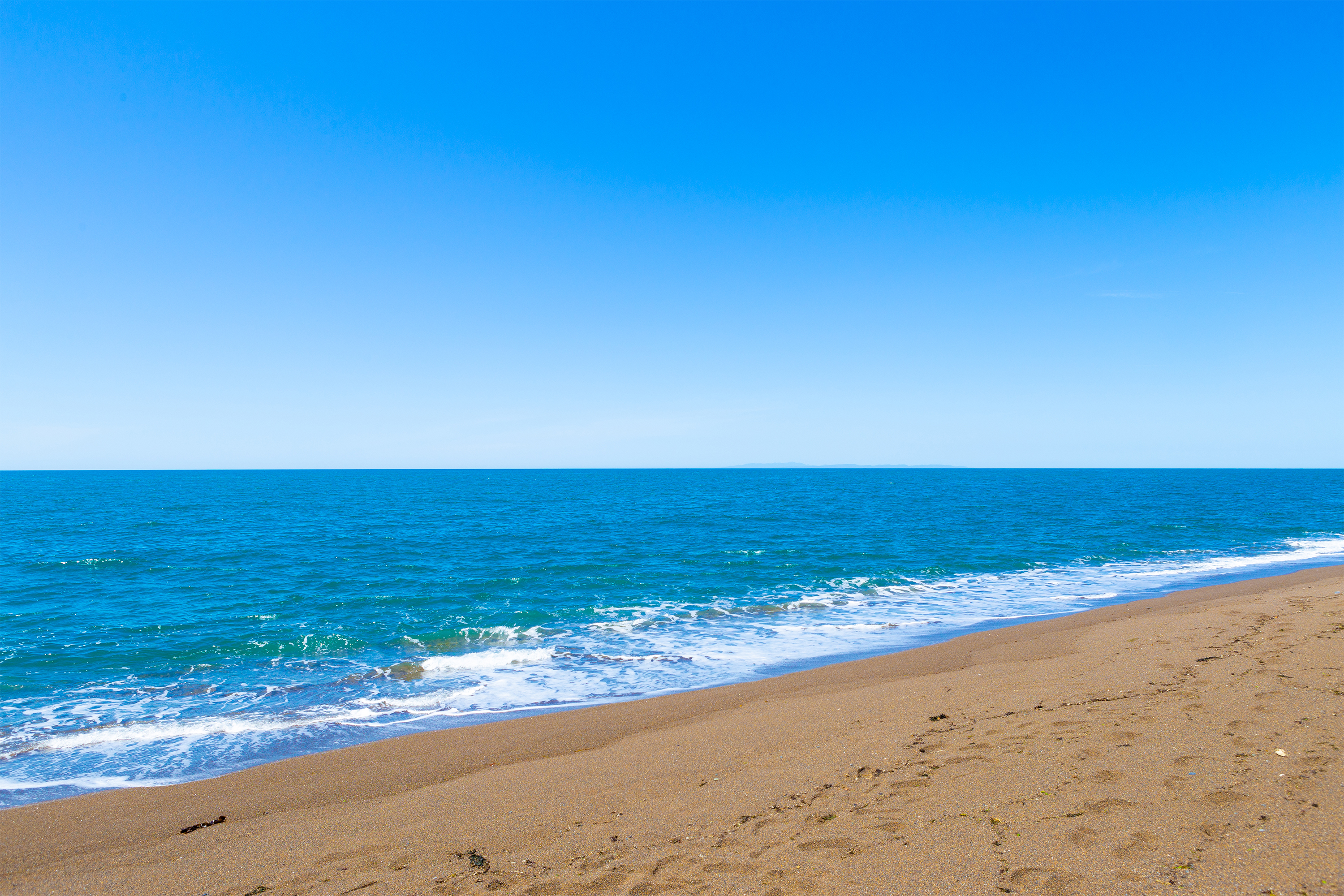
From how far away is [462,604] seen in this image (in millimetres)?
21484

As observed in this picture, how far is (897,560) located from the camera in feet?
98.5

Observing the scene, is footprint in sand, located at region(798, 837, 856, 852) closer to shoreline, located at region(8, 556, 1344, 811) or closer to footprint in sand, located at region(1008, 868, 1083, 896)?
footprint in sand, located at region(1008, 868, 1083, 896)

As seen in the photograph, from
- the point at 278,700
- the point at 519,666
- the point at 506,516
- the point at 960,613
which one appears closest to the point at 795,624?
the point at 960,613

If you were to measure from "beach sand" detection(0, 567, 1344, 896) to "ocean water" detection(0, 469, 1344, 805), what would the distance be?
2476mm

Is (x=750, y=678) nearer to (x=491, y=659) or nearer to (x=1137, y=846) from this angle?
(x=491, y=659)

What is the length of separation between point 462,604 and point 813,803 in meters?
17.5

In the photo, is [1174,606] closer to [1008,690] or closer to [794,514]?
[1008,690]

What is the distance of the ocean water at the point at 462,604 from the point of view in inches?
460

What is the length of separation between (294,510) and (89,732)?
187 ft

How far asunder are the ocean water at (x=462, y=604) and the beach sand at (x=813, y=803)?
248 cm

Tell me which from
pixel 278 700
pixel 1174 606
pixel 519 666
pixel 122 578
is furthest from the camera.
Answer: pixel 122 578

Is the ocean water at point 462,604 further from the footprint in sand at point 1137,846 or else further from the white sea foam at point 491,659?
the footprint in sand at point 1137,846

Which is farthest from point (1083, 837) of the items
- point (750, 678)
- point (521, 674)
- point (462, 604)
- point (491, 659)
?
point (462, 604)

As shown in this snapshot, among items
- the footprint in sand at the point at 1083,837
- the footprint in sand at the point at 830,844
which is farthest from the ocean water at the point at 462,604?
the footprint in sand at the point at 1083,837
